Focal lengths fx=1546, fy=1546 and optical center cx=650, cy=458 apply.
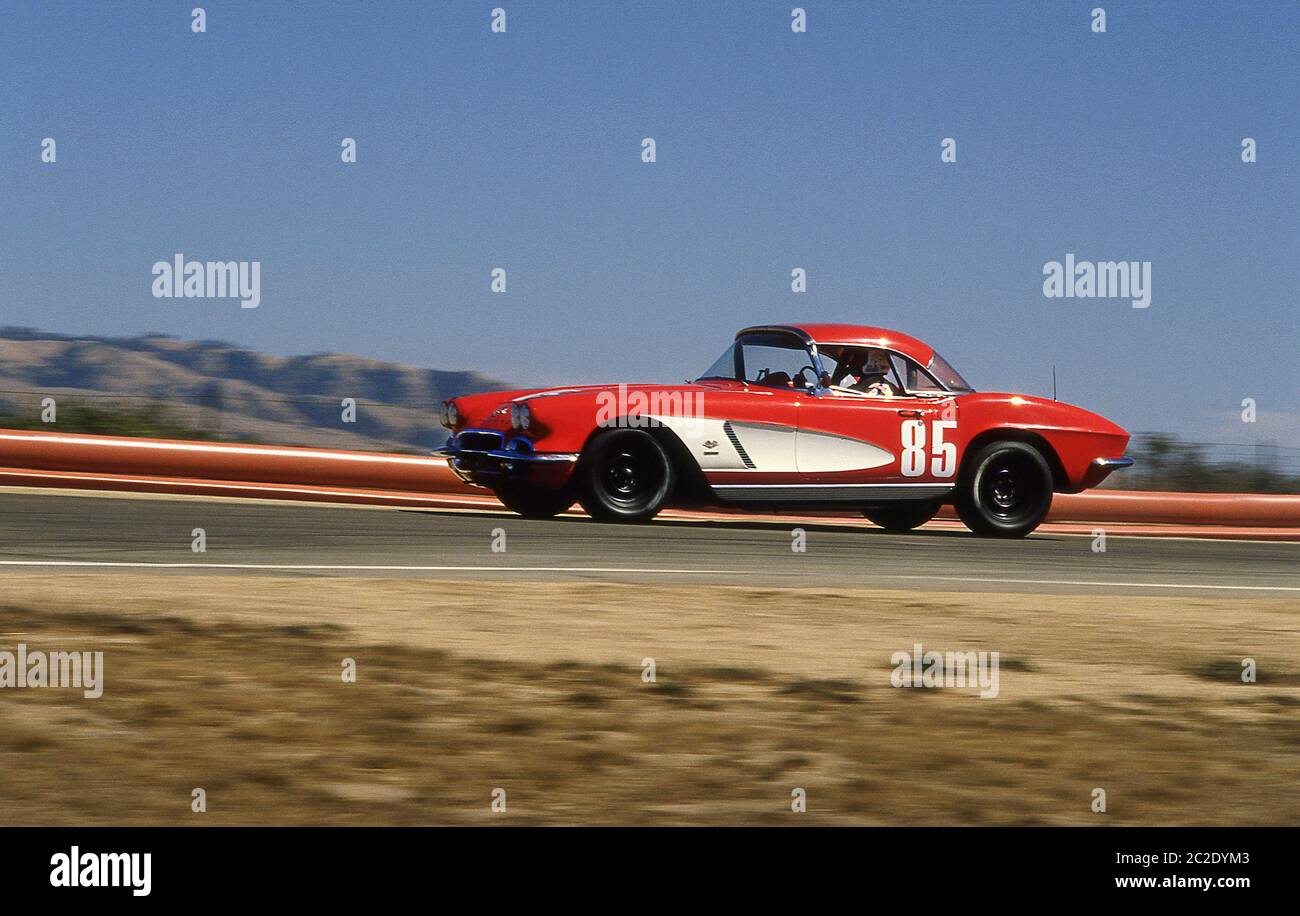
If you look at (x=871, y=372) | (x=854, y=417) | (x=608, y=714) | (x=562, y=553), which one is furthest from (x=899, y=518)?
(x=608, y=714)

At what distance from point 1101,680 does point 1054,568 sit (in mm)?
4332

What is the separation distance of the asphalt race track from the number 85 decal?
57 cm

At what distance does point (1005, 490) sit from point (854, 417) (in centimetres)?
165

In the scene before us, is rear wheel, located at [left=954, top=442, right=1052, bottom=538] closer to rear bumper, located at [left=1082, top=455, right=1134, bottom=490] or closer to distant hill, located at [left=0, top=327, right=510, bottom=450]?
rear bumper, located at [left=1082, top=455, right=1134, bottom=490]

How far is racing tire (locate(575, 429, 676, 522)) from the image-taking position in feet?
37.6

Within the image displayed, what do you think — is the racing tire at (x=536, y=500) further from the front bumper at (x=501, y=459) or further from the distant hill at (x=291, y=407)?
the distant hill at (x=291, y=407)

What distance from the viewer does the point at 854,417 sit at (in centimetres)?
1205

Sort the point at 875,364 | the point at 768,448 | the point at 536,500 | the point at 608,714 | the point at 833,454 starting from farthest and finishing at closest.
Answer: the point at 875,364
the point at 536,500
the point at 833,454
the point at 768,448
the point at 608,714

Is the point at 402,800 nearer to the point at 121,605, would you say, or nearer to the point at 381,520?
the point at 121,605

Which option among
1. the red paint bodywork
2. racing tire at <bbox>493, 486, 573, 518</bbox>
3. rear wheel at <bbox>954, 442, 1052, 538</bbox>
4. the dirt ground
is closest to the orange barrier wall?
racing tire at <bbox>493, 486, 573, 518</bbox>

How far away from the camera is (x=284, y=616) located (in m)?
6.78

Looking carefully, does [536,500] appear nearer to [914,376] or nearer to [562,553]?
[562,553]

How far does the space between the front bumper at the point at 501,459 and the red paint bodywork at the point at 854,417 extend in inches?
1.3
